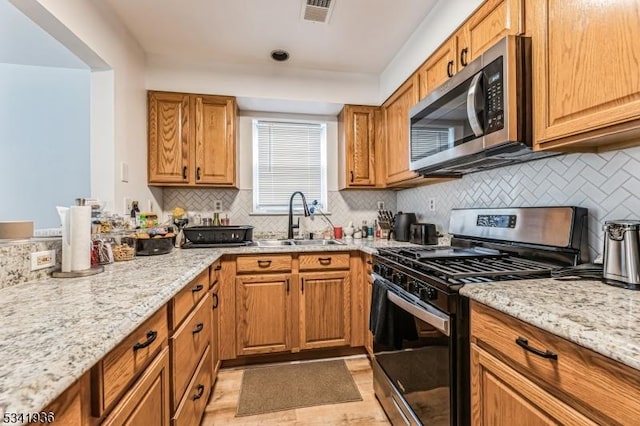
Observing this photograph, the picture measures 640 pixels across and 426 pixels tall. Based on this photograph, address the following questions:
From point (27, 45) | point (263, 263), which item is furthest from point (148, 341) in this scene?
point (27, 45)

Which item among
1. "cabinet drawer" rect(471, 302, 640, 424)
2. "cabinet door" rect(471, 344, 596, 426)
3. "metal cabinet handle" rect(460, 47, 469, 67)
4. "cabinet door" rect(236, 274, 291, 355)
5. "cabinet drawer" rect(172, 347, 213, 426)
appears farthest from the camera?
"cabinet door" rect(236, 274, 291, 355)

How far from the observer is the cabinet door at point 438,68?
177 cm

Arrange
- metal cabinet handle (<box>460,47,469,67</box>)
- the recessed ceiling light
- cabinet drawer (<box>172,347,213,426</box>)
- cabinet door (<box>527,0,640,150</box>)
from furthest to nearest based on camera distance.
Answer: the recessed ceiling light < metal cabinet handle (<box>460,47,469,67</box>) < cabinet drawer (<box>172,347,213,426</box>) < cabinet door (<box>527,0,640,150</box>)

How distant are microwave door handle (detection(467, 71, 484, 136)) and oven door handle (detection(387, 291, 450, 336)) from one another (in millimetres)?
830

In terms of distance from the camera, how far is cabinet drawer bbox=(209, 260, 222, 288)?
1.89 meters

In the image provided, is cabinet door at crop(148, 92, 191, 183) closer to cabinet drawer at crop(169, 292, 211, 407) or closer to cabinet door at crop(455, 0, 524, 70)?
cabinet drawer at crop(169, 292, 211, 407)

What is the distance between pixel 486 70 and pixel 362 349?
2076 millimetres

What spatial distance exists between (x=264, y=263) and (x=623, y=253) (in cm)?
189

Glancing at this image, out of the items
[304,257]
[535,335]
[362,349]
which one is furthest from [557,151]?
[362,349]

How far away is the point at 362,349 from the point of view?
242cm

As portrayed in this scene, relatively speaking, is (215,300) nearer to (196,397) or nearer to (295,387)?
(196,397)

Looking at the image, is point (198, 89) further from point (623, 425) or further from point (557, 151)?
point (623, 425)

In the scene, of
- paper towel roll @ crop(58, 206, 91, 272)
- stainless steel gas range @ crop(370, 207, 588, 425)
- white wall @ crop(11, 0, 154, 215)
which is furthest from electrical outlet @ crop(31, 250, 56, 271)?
stainless steel gas range @ crop(370, 207, 588, 425)

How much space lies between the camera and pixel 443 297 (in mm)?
1142
